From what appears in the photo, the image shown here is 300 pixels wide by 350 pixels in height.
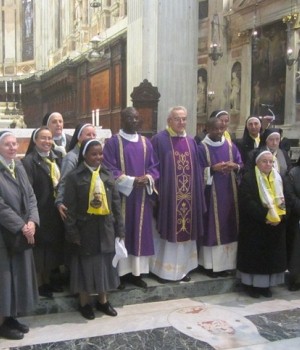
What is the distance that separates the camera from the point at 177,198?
15.5ft

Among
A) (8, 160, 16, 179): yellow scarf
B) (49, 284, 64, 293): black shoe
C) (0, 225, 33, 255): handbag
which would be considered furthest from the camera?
(49, 284, 64, 293): black shoe

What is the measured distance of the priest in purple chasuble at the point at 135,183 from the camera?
450cm

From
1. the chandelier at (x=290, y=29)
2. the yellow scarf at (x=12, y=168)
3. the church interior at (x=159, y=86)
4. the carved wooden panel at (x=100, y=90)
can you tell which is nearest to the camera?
the yellow scarf at (x=12, y=168)

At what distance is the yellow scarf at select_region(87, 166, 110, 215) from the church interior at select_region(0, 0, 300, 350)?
3.23 ft

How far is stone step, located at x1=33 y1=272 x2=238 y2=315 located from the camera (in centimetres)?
427

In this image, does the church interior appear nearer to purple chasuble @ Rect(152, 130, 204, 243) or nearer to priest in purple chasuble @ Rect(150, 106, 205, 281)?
priest in purple chasuble @ Rect(150, 106, 205, 281)

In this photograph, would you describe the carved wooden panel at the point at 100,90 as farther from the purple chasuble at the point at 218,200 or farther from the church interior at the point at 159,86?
the purple chasuble at the point at 218,200

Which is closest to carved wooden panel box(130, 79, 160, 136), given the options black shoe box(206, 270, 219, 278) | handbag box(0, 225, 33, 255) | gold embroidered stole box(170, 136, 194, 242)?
gold embroidered stole box(170, 136, 194, 242)

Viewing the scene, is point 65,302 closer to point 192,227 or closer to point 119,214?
point 119,214

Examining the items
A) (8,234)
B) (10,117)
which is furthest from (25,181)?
(10,117)

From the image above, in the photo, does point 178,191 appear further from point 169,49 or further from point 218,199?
point 169,49

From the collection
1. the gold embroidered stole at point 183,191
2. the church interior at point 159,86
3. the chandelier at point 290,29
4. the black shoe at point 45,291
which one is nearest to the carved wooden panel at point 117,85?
the church interior at point 159,86

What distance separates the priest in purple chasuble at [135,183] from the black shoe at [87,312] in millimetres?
544

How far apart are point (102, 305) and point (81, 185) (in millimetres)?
1157
